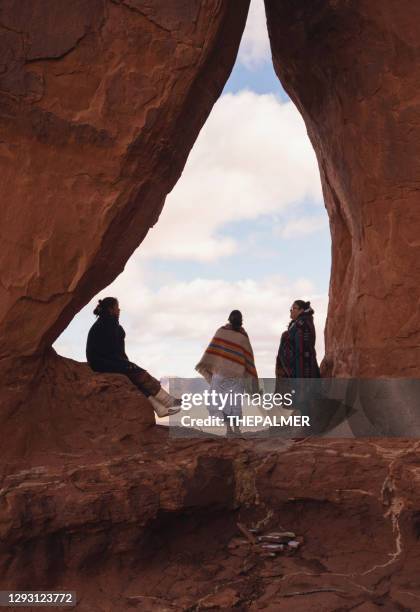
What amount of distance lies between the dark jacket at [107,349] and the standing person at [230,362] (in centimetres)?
124

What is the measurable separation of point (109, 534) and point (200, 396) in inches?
89.4

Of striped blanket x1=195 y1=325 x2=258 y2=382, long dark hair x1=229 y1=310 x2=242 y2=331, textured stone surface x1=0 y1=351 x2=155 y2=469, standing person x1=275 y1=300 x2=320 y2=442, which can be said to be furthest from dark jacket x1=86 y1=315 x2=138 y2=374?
standing person x1=275 y1=300 x2=320 y2=442

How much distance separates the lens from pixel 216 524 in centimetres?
556

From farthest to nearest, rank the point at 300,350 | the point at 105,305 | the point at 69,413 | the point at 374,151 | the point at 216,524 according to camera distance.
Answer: the point at 300,350 → the point at 374,151 → the point at 105,305 → the point at 216,524 → the point at 69,413

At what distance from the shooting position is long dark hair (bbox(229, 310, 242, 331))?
7.19 meters

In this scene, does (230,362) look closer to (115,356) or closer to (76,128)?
(115,356)

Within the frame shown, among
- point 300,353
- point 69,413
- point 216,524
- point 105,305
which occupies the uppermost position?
point 105,305

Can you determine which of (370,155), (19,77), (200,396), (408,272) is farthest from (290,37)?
(200,396)

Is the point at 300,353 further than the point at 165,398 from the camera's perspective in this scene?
Yes

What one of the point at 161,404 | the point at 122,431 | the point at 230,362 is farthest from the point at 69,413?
the point at 230,362

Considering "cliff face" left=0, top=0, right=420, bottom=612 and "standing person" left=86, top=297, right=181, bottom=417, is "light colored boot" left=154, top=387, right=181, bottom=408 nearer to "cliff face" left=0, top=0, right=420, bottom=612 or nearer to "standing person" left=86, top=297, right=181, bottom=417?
"standing person" left=86, top=297, right=181, bottom=417

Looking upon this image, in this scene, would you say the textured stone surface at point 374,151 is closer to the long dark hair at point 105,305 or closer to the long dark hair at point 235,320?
the long dark hair at point 235,320

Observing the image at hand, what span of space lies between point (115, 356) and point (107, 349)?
97mm

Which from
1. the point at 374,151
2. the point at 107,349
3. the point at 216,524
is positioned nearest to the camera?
the point at 216,524
